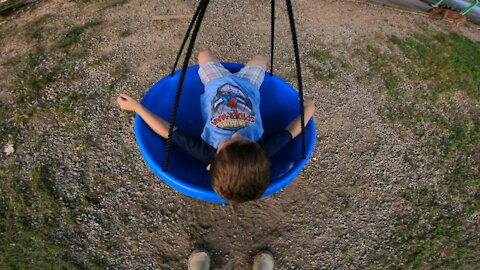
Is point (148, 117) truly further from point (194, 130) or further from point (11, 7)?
point (11, 7)

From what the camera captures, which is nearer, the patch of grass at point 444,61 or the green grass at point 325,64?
the green grass at point 325,64

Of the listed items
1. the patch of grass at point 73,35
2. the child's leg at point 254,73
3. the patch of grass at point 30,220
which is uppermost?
the child's leg at point 254,73

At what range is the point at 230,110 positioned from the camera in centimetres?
219

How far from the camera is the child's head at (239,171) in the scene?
1.77m

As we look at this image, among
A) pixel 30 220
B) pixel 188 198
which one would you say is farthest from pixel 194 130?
pixel 30 220

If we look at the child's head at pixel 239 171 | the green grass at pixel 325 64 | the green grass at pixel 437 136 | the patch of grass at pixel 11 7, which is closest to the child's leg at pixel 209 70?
the child's head at pixel 239 171

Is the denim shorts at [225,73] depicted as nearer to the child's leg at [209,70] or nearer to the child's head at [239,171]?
the child's leg at [209,70]

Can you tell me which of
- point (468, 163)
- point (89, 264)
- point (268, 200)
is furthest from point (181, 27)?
point (468, 163)

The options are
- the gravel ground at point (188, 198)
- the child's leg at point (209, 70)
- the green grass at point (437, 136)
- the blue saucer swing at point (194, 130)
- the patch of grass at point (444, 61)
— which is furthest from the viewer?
the patch of grass at point (444, 61)

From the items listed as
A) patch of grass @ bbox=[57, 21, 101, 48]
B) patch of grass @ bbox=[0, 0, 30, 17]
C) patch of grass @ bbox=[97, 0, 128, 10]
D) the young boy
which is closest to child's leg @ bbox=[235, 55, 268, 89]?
the young boy

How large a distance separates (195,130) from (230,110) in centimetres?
41

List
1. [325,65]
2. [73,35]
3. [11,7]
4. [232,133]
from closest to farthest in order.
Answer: [232,133] < [73,35] < [11,7] < [325,65]

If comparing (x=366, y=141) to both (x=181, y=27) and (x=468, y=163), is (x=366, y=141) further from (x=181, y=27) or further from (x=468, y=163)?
(x=181, y=27)

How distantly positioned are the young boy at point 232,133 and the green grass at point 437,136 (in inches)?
60.8
